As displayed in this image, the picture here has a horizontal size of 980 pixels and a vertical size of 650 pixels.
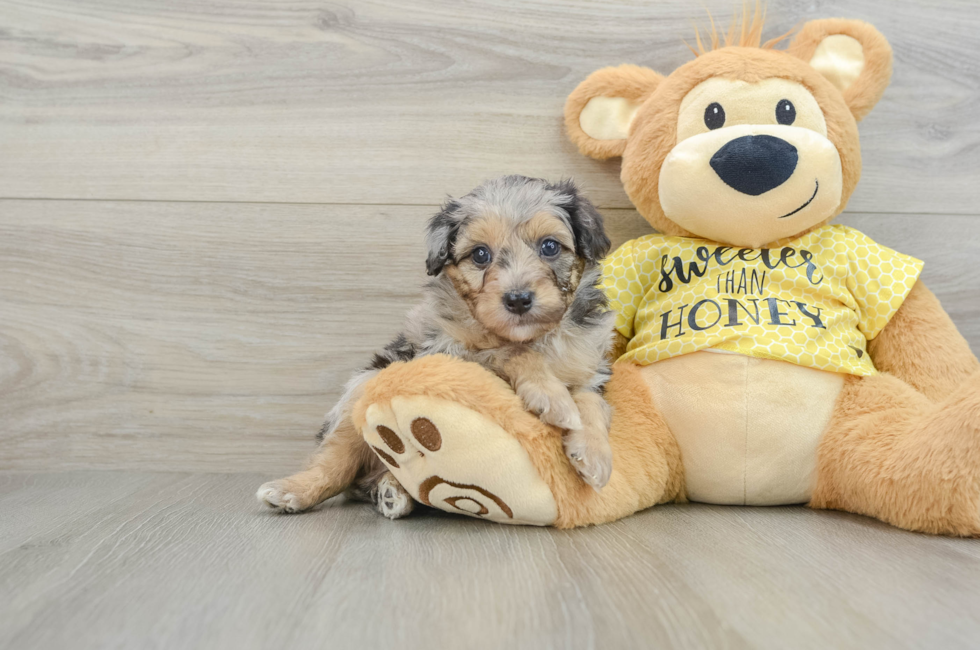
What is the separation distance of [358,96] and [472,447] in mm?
1364

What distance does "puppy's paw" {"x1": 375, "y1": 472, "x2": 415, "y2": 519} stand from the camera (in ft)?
5.68

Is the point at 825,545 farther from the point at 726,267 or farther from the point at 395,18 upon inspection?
the point at 395,18

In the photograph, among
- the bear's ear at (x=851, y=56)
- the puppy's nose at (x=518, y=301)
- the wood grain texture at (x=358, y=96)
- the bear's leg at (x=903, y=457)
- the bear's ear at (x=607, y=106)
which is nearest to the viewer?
the bear's leg at (x=903, y=457)

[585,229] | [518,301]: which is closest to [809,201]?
[585,229]

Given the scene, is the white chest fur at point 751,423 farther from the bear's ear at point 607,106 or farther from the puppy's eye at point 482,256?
the bear's ear at point 607,106

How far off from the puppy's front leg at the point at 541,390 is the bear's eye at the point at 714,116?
2.64ft

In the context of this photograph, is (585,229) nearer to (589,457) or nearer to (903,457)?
(589,457)

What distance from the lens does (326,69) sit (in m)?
2.28

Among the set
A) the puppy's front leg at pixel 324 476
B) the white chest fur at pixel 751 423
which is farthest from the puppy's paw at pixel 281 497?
the white chest fur at pixel 751 423

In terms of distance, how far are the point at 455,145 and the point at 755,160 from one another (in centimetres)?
97

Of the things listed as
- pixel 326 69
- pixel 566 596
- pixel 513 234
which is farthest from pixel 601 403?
pixel 326 69

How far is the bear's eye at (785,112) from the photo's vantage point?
72.5 inches

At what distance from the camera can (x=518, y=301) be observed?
1570 millimetres

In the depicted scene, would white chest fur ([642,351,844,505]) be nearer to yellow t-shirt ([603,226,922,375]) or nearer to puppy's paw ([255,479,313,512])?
yellow t-shirt ([603,226,922,375])
